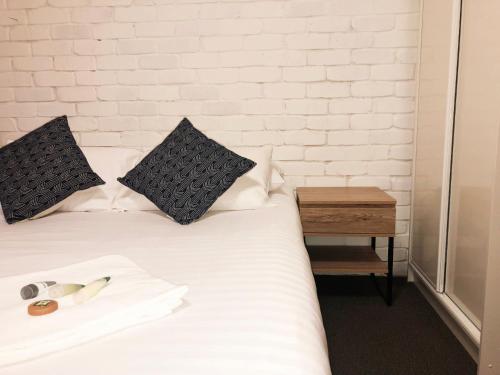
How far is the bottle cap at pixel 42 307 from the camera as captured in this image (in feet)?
2.51

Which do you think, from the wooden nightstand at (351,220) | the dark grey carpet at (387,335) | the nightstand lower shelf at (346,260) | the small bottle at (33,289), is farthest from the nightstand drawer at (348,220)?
the small bottle at (33,289)

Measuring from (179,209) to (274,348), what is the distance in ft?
3.39

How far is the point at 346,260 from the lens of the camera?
7.05ft

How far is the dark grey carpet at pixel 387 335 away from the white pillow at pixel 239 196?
695 mm

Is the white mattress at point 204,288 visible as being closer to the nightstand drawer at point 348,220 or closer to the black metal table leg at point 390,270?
the nightstand drawer at point 348,220

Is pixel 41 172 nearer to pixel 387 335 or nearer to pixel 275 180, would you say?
pixel 275 180

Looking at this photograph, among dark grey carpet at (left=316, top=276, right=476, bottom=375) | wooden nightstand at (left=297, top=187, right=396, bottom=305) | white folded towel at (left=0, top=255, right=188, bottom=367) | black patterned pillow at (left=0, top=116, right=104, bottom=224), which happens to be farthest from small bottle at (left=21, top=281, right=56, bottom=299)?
wooden nightstand at (left=297, top=187, right=396, bottom=305)

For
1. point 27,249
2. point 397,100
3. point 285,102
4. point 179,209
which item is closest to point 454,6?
point 397,100

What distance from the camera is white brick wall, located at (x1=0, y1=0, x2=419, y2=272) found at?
7.37 feet

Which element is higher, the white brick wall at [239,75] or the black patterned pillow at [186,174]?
the white brick wall at [239,75]

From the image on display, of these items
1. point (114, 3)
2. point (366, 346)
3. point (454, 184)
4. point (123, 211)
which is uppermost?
point (114, 3)

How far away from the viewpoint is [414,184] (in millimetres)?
2301

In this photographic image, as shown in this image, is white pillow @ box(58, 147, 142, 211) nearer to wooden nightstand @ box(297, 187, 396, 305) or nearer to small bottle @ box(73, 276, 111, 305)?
wooden nightstand @ box(297, 187, 396, 305)

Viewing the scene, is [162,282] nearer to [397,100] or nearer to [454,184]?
[454,184]
